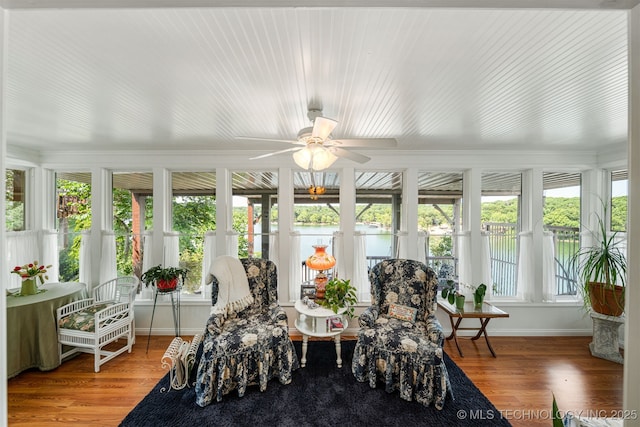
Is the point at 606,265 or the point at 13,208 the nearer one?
the point at 606,265

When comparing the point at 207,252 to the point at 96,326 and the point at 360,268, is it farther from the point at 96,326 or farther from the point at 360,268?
the point at 360,268

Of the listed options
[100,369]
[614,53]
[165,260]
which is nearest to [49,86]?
[165,260]

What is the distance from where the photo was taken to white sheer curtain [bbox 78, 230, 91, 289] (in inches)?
136

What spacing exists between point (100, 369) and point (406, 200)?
4108 millimetres

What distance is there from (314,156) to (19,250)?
4.20 meters

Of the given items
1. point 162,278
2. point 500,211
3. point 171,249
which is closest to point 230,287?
point 162,278

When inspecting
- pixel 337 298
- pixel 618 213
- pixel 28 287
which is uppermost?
pixel 618 213

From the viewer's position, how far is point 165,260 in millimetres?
3457

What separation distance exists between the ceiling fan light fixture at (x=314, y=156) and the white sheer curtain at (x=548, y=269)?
351 cm

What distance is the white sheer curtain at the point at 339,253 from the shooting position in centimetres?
353

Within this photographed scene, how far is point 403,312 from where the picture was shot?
8.64 ft

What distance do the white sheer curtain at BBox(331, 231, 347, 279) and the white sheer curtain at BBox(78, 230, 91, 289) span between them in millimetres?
3392

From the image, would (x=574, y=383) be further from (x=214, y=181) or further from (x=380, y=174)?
(x=214, y=181)

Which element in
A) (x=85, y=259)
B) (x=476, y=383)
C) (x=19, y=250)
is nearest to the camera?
(x=476, y=383)
